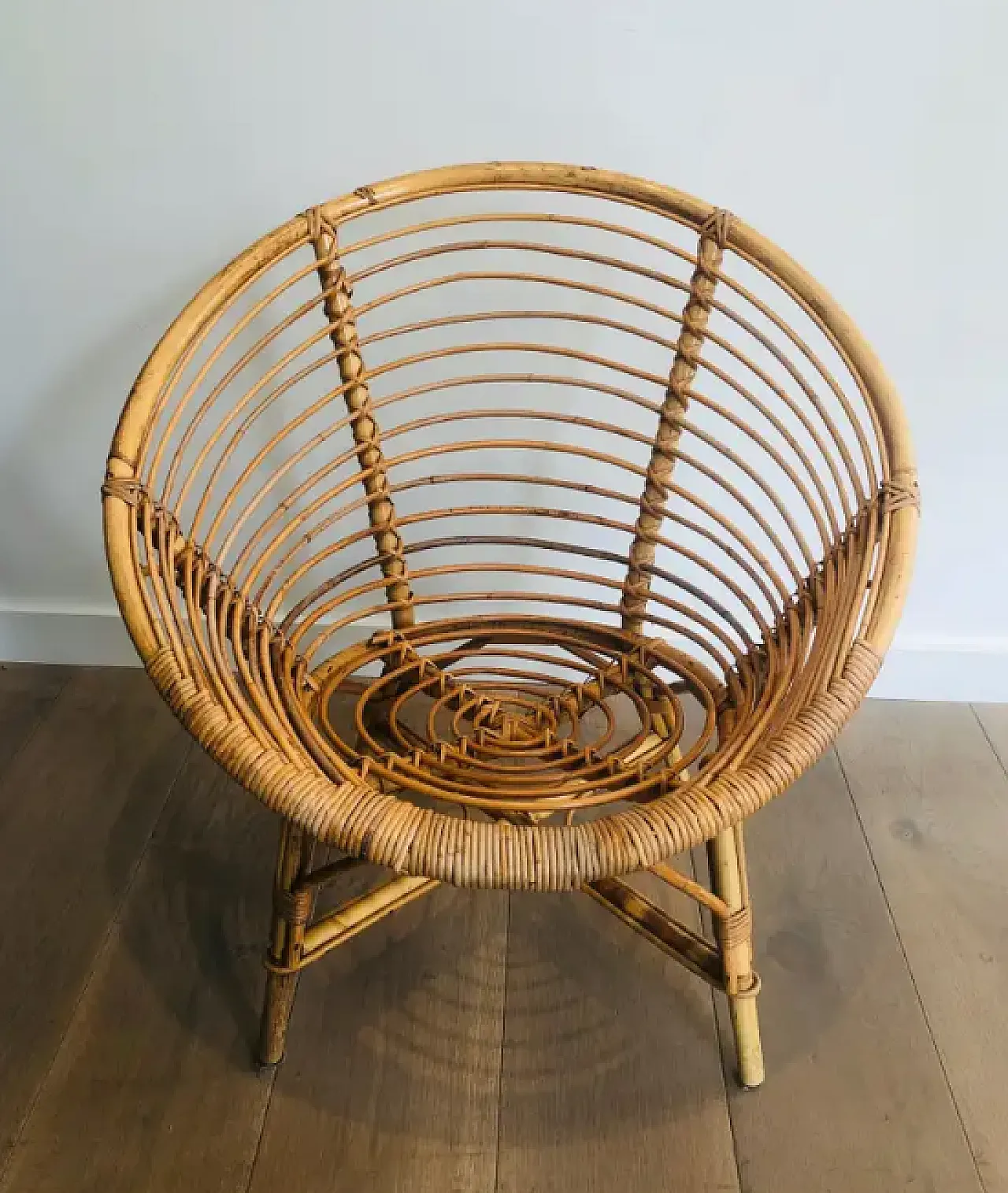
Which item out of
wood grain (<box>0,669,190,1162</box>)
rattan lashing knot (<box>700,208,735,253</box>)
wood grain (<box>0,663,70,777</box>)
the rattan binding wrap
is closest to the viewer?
the rattan binding wrap

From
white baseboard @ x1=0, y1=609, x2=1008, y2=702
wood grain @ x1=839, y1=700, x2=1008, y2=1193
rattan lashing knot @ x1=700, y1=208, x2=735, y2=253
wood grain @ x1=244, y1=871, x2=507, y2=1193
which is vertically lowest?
wood grain @ x1=244, y1=871, x2=507, y2=1193

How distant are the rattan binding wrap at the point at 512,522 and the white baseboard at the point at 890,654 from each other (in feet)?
0.62

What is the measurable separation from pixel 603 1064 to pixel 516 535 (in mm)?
629

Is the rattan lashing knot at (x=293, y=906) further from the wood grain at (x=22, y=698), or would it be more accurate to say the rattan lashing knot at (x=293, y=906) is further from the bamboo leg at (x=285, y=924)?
the wood grain at (x=22, y=698)

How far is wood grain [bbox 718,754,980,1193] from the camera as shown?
0.88 m

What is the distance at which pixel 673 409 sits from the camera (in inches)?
36.5

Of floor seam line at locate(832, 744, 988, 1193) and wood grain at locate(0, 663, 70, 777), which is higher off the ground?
wood grain at locate(0, 663, 70, 777)

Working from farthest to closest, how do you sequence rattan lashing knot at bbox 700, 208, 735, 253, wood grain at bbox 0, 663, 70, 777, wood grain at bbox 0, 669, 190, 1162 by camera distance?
wood grain at bbox 0, 663, 70, 777, wood grain at bbox 0, 669, 190, 1162, rattan lashing knot at bbox 700, 208, 735, 253

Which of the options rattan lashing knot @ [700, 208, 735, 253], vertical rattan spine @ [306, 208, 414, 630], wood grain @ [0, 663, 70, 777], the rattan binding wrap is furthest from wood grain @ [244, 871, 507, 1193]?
rattan lashing knot @ [700, 208, 735, 253]

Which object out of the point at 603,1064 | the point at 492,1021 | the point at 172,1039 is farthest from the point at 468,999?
the point at 172,1039

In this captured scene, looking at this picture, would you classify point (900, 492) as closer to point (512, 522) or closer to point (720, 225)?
point (720, 225)

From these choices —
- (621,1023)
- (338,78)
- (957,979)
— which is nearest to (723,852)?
(621,1023)

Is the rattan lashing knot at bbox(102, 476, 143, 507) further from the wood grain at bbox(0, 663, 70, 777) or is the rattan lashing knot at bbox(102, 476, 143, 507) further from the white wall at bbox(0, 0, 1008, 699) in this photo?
the wood grain at bbox(0, 663, 70, 777)

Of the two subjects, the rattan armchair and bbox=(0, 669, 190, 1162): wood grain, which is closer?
the rattan armchair
